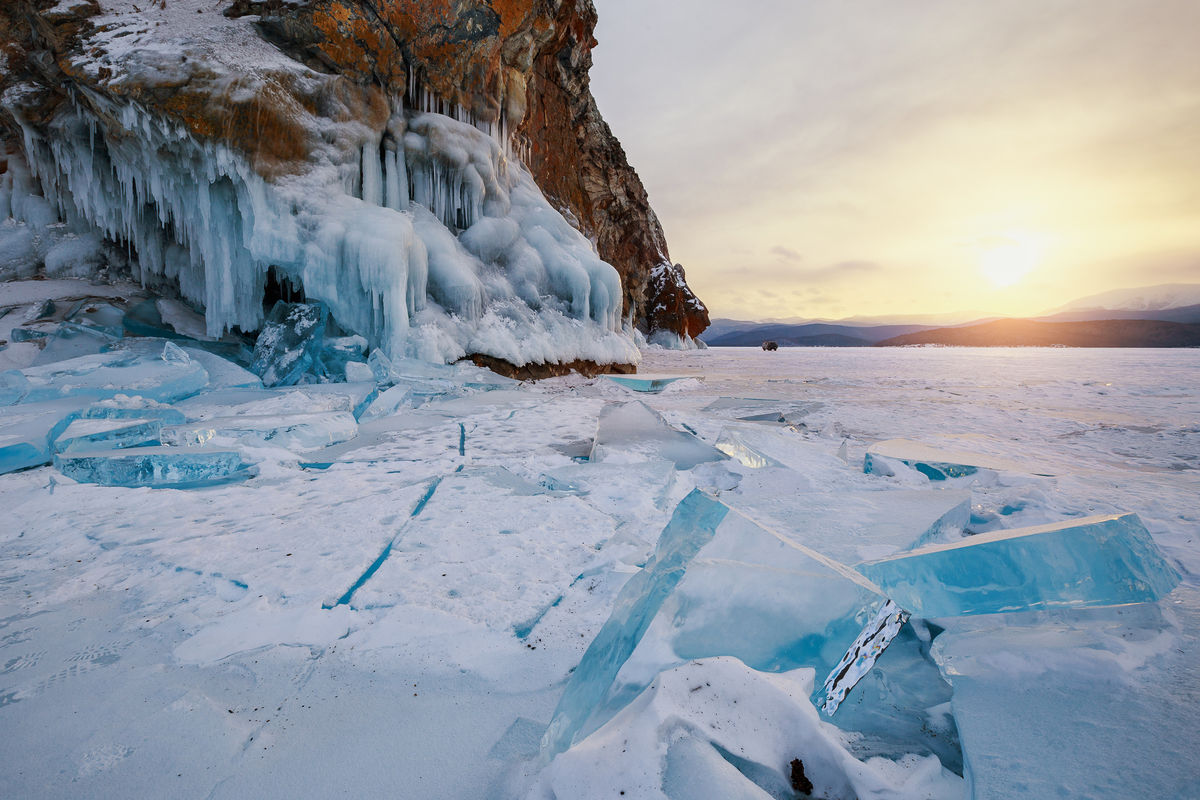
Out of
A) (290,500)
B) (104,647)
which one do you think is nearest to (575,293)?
(290,500)

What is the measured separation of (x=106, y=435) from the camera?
2.84 m

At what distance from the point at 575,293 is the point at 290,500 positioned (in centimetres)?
745

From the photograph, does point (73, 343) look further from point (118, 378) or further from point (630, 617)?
point (630, 617)

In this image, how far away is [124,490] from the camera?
234 cm

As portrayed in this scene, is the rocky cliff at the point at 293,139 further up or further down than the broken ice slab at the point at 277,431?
further up

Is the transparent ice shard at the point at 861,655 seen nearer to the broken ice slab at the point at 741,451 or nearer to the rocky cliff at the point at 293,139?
the broken ice slab at the point at 741,451

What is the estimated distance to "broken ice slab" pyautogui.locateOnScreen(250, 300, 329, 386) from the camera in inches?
254

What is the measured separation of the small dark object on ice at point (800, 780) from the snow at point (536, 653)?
0.02 m

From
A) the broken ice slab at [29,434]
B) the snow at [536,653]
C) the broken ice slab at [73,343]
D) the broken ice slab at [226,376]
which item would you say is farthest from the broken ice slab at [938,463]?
the broken ice slab at [73,343]

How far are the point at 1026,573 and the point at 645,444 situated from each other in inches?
88.5

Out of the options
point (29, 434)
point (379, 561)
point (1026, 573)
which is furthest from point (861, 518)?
point (29, 434)

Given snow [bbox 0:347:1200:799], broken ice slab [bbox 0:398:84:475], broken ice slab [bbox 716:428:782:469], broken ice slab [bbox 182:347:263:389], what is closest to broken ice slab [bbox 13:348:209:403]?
broken ice slab [bbox 182:347:263:389]

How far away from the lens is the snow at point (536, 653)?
2.52ft

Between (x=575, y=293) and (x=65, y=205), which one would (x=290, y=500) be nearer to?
(x=575, y=293)
